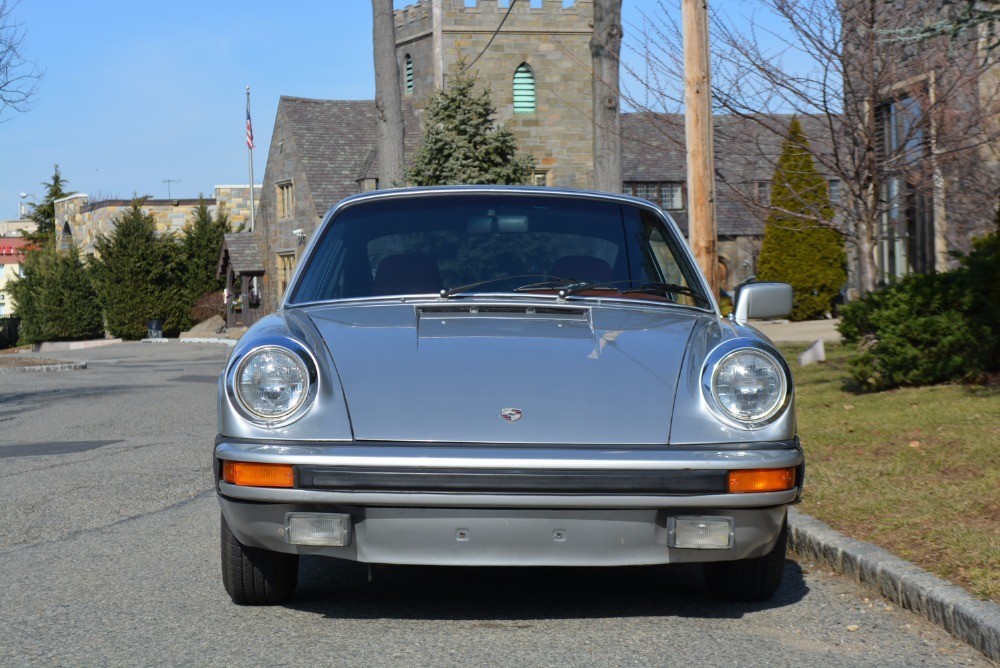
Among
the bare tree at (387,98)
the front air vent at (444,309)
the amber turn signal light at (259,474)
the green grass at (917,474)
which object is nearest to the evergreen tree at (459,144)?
the bare tree at (387,98)

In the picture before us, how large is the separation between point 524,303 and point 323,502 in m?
1.37

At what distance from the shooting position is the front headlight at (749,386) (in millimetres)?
4289

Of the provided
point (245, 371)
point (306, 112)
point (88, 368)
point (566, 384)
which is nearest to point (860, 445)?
point (566, 384)

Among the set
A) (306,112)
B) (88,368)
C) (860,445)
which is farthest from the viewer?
(306,112)

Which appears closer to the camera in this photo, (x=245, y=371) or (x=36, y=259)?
(x=245, y=371)

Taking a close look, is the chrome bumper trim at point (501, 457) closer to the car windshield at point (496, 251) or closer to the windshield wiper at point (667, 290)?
the car windshield at point (496, 251)

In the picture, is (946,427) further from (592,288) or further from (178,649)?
(178,649)

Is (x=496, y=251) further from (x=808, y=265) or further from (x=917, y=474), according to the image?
(x=808, y=265)

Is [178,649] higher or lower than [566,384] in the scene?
lower

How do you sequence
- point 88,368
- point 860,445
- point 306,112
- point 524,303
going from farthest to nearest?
point 306,112 < point 88,368 < point 860,445 < point 524,303

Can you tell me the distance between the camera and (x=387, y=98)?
70.0 ft

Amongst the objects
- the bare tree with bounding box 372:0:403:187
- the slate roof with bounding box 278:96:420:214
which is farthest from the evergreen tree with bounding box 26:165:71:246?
the bare tree with bounding box 372:0:403:187

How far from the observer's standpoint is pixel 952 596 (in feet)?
14.4

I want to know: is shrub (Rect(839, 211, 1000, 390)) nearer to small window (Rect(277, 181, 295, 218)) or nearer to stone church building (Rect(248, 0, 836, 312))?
stone church building (Rect(248, 0, 836, 312))
